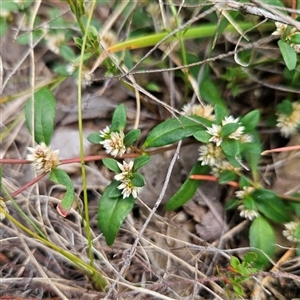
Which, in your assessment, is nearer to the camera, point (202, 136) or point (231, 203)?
point (202, 136)

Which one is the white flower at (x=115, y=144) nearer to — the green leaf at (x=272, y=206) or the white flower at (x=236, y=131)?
the white flower at (x=236, y=131)

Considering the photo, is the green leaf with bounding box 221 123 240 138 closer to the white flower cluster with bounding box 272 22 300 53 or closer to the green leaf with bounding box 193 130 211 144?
the green leaf with bounding box 193 130 211 144

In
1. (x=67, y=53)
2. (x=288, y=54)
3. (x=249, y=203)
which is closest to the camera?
(x=288, y=54)

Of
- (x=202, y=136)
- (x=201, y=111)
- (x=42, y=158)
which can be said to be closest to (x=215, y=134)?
(x=202, y=136)

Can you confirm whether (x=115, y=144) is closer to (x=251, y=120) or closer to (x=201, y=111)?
(x=201, y=111)

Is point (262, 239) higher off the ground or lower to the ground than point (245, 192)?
lower

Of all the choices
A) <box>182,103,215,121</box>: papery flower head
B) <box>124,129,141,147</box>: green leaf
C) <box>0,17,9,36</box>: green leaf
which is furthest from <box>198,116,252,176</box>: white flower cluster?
<box>0,17,9,36</box>: green leaf
